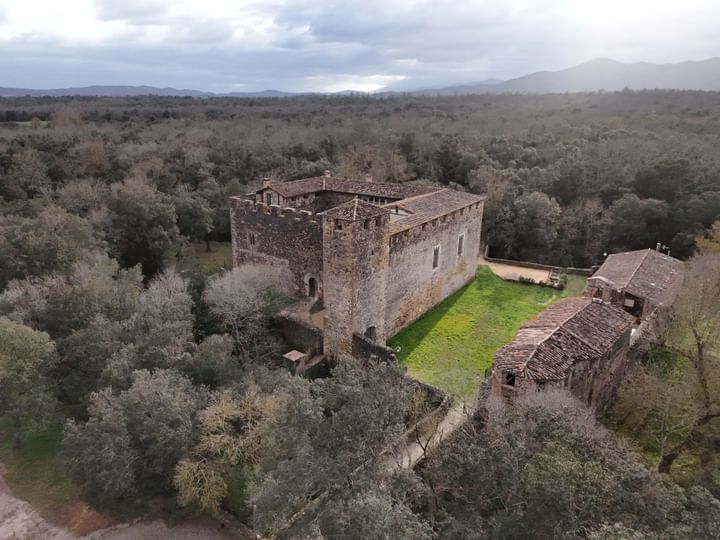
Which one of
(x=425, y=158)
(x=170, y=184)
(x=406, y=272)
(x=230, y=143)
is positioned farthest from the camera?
(x=230, y=143)

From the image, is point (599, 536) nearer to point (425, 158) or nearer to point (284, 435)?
point (284, 435)

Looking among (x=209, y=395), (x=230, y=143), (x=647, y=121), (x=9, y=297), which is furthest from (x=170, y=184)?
(x=647, y=121)

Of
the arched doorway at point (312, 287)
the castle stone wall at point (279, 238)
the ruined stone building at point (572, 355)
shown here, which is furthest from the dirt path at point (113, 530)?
the castle stone wall at point (279, 238)

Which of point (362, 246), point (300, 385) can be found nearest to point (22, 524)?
point (300, 385)

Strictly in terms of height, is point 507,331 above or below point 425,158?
below

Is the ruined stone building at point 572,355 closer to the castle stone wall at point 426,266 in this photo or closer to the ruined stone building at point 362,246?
the ruined stone building at point 362,246

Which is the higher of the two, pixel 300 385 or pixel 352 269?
→ pixel 352 269

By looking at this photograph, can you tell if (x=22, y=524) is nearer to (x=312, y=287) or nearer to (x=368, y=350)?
(x=368, y=350)
